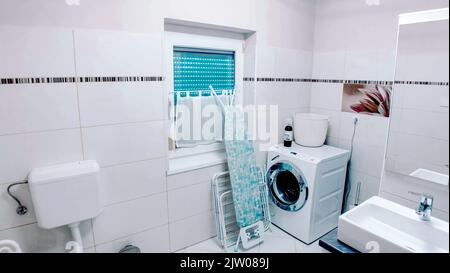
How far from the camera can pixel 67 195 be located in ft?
5.06

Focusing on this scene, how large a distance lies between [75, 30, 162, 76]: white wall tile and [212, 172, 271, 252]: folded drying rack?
1027 millimetres

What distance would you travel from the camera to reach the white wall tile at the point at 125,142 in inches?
67.4

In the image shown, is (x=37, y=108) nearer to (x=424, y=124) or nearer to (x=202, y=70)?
(x=202, y=70)

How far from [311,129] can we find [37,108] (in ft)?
6.80

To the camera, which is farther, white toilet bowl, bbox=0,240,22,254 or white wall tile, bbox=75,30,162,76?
white wall tile, bbox=75,30,162,76

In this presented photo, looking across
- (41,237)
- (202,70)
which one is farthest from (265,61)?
(41,237)

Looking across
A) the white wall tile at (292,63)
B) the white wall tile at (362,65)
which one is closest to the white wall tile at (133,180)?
the white wall tile at (292,63)

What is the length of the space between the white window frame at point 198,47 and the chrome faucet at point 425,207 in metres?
1.57

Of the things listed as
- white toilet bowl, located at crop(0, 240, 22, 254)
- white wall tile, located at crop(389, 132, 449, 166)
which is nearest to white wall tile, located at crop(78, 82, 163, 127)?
white toilet bowl, located at crop(0, 240, 22, 254)

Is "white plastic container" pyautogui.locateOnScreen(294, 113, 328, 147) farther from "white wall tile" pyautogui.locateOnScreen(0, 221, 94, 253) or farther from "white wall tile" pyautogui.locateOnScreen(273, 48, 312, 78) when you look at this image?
"white wall tile" pyautogui.locateOnScreen(0, 221, 94, 253)

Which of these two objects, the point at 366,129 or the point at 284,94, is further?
the point at 284,94

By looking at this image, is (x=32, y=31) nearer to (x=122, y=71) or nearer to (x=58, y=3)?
(x=58, y=3)

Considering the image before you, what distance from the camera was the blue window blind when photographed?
85.1 inches

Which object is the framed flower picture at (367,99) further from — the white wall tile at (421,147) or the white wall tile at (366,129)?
the white wall tile at (421,147)
